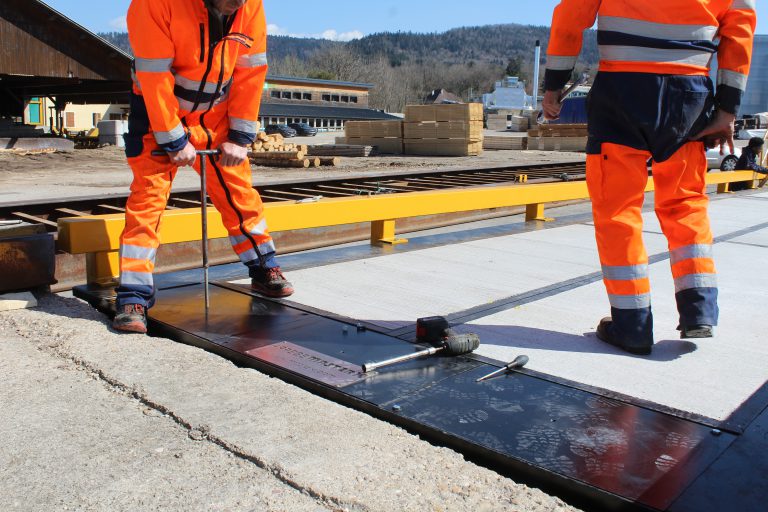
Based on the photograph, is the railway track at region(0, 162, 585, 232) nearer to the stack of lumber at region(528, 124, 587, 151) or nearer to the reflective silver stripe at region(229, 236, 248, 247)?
the reflective silver stripe at region(229, 236, 248, 247)

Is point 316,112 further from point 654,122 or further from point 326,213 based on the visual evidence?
point 654,122

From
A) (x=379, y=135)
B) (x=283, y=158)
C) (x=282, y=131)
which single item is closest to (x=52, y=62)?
(x=283, y=158)

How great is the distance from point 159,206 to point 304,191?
475 cm

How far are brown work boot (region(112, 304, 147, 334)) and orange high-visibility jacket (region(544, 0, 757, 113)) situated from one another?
224 centimetres

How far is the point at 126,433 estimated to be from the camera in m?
2.24

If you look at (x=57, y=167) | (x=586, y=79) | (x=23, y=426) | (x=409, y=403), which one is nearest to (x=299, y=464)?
(x=409, y=403)

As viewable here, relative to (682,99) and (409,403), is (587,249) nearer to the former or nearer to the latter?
(682,99)

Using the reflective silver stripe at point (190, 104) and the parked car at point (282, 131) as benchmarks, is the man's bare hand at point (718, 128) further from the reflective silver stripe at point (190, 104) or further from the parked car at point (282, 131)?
the parked car at point (282, 131)

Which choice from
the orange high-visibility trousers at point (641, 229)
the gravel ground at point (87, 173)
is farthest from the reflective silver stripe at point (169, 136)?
the gravel ground at point (87, 173)

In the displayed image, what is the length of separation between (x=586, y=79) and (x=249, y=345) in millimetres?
2063

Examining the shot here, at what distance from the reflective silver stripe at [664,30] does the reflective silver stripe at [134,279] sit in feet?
8.15

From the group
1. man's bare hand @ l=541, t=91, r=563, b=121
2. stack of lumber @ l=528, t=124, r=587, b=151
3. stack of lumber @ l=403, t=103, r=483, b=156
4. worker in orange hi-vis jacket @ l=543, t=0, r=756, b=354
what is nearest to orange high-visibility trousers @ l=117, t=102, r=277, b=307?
man's bare hand @ l=541, t=91, r=563, b=121

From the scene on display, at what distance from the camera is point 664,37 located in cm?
305

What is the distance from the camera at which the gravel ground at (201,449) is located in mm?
1861
